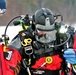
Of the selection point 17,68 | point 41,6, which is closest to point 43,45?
point 17,68

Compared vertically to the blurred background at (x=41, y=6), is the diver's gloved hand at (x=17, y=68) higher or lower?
higher

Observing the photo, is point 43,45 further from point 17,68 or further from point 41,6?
point 41,6

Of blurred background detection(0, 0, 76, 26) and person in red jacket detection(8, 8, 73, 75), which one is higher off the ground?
person in red jacket detection(8, 8, 73, 75)

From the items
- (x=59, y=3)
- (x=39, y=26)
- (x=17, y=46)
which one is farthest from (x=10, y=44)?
(x=59, y=3)

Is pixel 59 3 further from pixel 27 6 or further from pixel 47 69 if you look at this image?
pixel 47 69

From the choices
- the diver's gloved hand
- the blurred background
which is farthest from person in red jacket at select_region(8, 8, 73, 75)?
the blurred background

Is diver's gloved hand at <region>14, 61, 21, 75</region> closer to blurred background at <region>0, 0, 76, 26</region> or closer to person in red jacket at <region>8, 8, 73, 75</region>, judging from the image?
person in red jacket at <region>8, 8, 73, 75</region>

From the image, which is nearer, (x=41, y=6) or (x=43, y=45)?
(x=43, y=45)

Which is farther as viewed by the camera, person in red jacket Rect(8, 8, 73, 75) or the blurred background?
the blurred background

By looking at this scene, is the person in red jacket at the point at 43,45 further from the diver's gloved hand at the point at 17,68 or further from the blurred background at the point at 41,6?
the blurred background at the point at 41,6

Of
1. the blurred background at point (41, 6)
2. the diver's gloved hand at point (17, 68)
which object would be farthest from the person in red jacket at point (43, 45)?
the blurred background at point (41, 6)

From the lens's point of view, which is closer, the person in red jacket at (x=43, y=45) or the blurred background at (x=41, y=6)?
the person in red jacket at (x=43, y=45)

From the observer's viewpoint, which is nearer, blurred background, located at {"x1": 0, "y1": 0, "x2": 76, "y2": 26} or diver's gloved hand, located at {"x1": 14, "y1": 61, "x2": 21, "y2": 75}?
diver's gloved hand, located at {"x1": 14, "y1": 61, "x2": 21, "y2": 75}

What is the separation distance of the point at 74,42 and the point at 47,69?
348 millimetres
